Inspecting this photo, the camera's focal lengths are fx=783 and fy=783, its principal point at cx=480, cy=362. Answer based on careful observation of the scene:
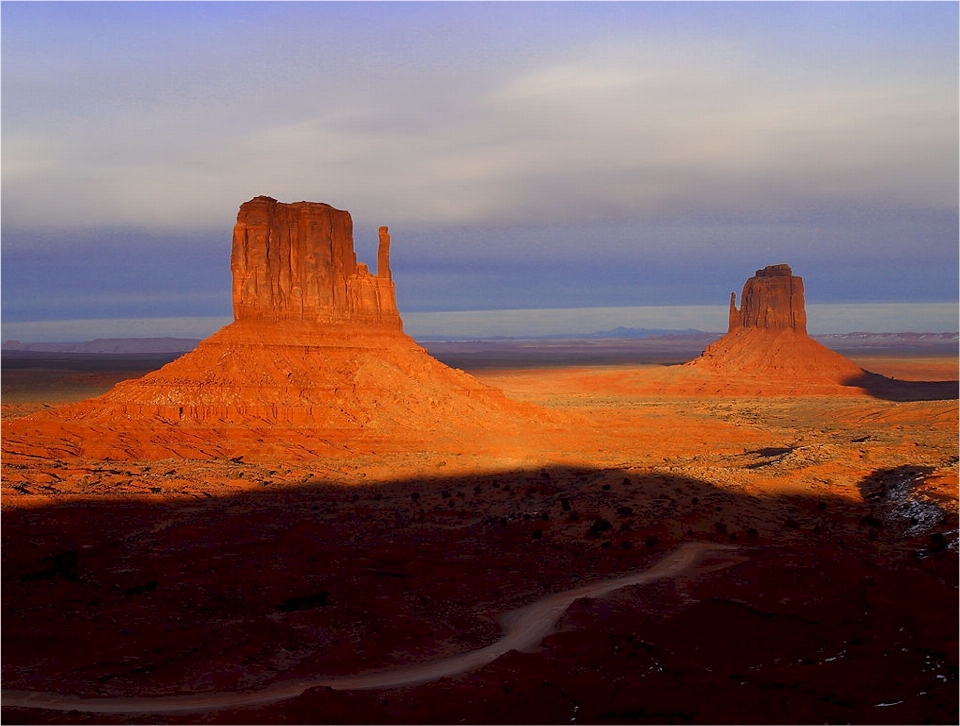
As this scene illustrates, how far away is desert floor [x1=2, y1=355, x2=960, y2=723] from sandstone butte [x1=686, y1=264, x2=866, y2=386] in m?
71.4

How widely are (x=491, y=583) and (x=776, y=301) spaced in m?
112

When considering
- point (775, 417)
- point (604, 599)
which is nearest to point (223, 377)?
point (604, 599)

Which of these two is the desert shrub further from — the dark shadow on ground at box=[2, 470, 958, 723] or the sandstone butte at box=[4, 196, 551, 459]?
the sandstone butte at box=[4, 196, 551, 459]

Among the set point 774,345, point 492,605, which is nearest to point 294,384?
point 492,605

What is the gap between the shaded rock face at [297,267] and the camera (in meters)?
60.4

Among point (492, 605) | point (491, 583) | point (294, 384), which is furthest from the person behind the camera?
point (294, 384)

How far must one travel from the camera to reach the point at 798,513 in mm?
29766

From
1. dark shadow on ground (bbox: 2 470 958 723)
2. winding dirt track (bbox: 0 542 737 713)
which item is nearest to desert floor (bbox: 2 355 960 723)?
dark shadow on ground (bbox: 2 470 958 723)

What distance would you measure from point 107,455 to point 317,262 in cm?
2276

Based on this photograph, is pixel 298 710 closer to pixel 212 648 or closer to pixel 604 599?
pixel 212 648

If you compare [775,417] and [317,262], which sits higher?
[317,262]

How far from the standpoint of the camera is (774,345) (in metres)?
122

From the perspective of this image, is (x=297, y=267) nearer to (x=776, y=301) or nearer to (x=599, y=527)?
(x=599, y=527)

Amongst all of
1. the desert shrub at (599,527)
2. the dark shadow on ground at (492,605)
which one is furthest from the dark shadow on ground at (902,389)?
the desert shrub at (599,527)
